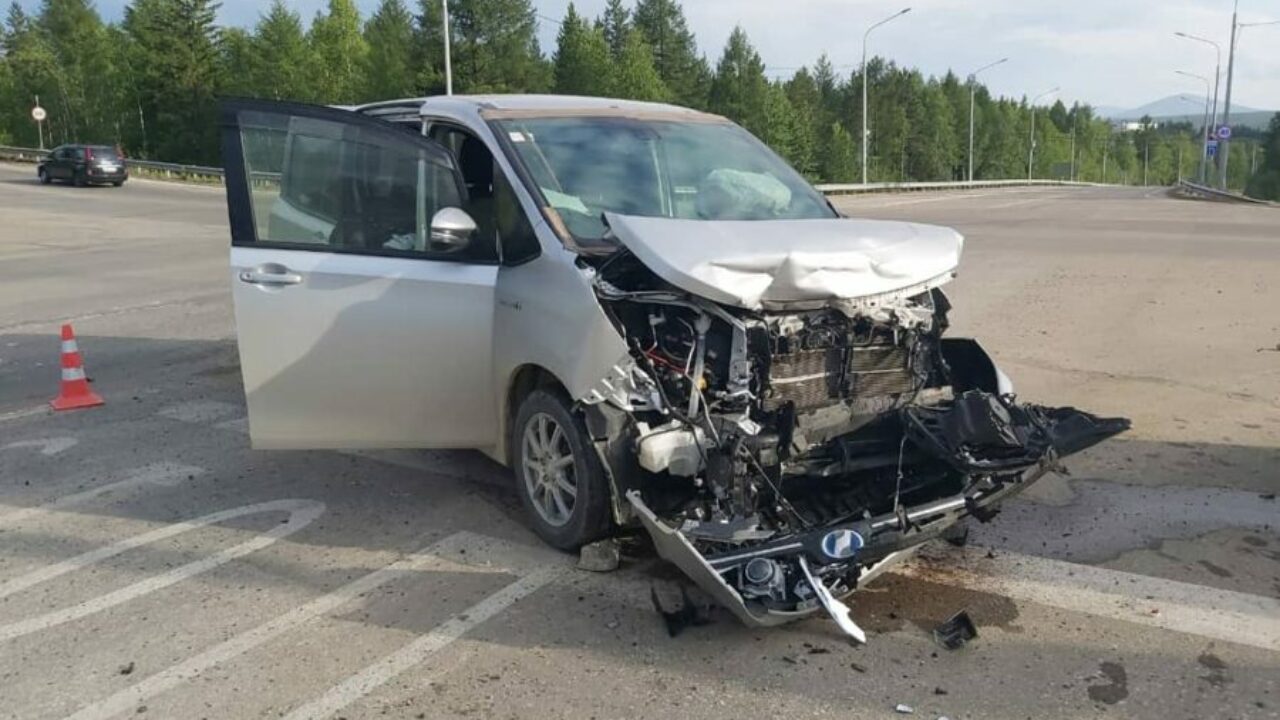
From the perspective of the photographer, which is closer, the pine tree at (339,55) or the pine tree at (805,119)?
the pine tree at (339,55)

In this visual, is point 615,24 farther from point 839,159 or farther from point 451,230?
point 451,230

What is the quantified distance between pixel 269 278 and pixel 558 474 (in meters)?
A: 1.68

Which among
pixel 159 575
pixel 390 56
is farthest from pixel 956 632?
pixel 390 56

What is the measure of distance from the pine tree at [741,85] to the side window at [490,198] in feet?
212

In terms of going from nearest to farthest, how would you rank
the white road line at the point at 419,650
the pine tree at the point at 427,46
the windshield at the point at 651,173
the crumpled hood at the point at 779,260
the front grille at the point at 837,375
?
1. the white road line at the point at 419,650
2. the crumpled hood at the point at 779,260
3. the front grille at the point at 837,375
4. the windshield at the point at 651,173
5. the pine tree at the point at 427,46

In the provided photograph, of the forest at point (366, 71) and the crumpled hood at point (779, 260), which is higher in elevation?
the forest at point (366, 71)

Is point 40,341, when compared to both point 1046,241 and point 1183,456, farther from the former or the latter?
point 1046,241

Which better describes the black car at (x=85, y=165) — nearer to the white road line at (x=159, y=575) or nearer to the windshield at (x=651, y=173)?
the white road line at (x=159, y=575)

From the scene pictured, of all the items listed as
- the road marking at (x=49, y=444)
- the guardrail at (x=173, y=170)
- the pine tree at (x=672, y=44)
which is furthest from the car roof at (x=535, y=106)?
the pine tree at (x=672, y=44)

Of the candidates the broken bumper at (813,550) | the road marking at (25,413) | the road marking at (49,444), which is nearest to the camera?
the broken bumper at (813,550)

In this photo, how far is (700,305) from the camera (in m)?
3.94

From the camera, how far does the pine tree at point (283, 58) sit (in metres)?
63.7

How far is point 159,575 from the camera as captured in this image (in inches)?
177

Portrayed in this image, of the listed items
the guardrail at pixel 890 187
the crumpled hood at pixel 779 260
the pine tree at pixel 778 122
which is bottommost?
the guardrail at pixel 890 187
